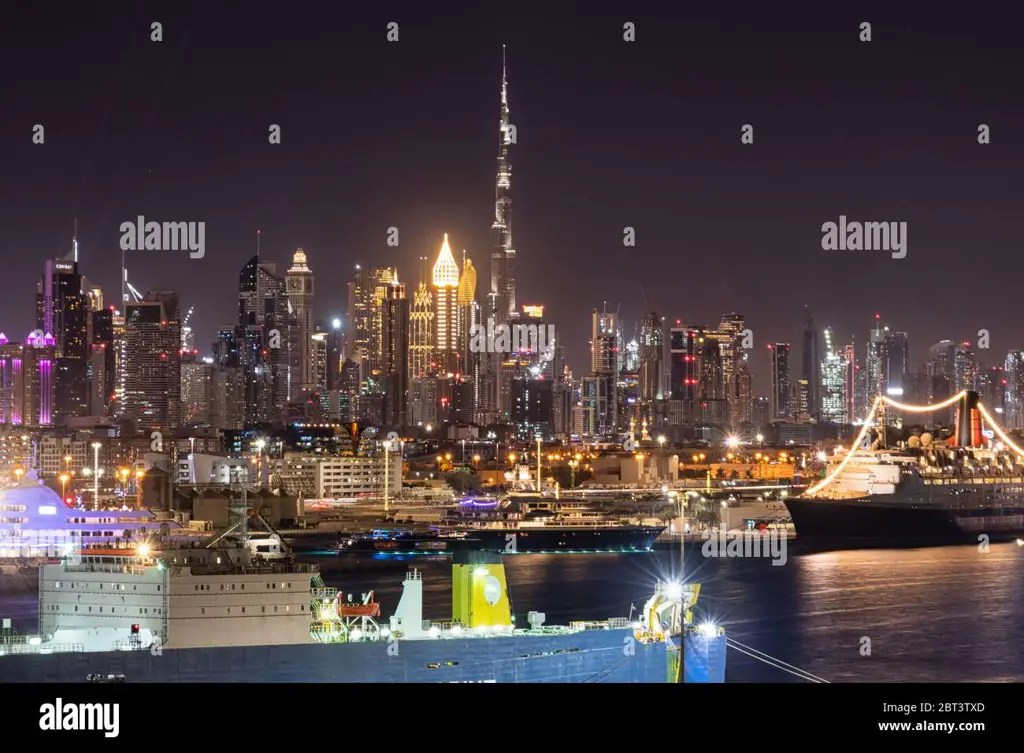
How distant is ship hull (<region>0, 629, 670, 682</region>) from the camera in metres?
9.48

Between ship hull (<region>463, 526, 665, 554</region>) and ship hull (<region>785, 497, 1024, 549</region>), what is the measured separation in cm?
439

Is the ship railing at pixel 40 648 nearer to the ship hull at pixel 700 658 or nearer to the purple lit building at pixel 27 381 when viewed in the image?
the ship hull at pixel 700 658

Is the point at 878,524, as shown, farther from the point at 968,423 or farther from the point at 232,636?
the point at 232,636

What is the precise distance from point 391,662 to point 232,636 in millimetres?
1164

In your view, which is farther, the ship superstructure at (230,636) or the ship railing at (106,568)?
the ship railing at (106,568)

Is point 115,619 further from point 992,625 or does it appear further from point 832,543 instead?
point 832,543

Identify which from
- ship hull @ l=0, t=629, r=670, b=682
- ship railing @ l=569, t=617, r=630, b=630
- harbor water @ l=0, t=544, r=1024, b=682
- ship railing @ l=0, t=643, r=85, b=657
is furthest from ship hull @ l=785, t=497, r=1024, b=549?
ship railing @ l=0, t=643, r=85, b=657

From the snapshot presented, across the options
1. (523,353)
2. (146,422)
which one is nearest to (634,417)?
(523,353)

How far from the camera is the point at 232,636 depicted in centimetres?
979

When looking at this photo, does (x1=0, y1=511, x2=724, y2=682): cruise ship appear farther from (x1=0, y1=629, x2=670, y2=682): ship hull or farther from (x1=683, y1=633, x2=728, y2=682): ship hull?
(x1=683, y1=633, x2=728, y2=682): ship hull

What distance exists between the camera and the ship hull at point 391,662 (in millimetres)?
9484

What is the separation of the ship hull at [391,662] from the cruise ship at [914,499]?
27.1m

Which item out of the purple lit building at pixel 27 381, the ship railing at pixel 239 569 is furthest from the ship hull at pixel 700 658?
the purple lit building at pixel 27 381
